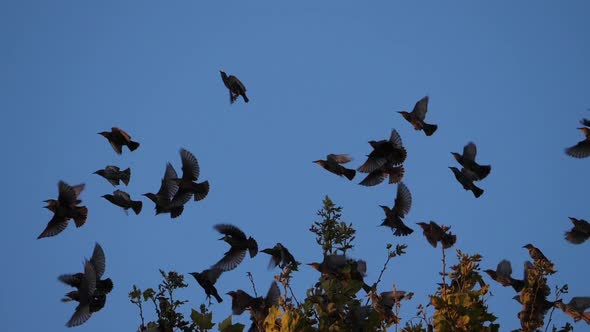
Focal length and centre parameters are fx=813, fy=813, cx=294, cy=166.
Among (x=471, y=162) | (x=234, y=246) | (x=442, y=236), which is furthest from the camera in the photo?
(x=471, y=162)

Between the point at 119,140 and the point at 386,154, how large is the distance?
401cm

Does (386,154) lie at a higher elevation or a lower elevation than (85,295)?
higher

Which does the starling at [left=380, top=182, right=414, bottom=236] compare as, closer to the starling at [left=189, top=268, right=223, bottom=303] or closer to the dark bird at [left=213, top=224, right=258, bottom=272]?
the dark bird at [left=213, top=224, right=258, bottom=272]

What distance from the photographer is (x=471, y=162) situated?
35.8ft

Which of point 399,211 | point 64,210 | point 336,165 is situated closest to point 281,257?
point 399,211

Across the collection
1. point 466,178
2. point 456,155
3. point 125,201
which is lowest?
point 125,201

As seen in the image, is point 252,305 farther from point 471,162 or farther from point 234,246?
point 471,162

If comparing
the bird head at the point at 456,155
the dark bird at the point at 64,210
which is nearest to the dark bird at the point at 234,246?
the dark bird at the point at 64,210

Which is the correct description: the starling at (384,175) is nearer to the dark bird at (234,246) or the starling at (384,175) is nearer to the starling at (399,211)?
the starling at (399,211)

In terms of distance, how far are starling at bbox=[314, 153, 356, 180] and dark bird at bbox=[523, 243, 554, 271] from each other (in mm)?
3306

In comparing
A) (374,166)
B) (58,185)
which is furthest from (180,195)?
(374,166)

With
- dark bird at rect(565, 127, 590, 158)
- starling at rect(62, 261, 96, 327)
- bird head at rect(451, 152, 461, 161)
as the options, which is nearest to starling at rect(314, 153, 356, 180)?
bird head at rect(451, 152, 461, 161)

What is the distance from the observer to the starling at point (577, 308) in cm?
694

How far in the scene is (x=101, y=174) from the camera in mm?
11734
